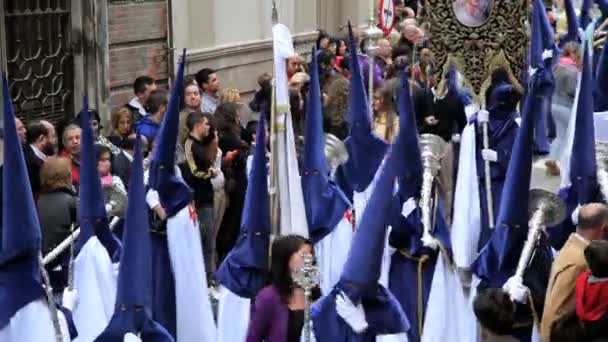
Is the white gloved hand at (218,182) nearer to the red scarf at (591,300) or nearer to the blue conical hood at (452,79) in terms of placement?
the blue conical hood at (452,79)

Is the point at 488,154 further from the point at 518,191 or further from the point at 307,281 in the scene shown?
the point at 307,281

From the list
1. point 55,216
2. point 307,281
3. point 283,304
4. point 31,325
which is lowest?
point 31,325

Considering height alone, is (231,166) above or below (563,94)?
below

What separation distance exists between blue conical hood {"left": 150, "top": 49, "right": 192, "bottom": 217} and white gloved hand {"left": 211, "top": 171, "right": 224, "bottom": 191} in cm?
105

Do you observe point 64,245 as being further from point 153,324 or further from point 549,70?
point 549,70

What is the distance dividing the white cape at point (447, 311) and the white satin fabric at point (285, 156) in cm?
92

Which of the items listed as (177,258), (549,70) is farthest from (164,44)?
(177,258)

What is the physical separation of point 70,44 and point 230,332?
5.82 m

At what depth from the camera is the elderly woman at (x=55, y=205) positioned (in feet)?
26.9

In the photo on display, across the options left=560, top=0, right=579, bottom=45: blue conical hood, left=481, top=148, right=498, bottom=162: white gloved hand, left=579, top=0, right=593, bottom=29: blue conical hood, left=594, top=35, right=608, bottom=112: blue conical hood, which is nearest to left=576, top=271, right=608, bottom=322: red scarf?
left=481, top=148, right=498, bottom=162: white gloved hand

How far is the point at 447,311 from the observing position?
326 inches

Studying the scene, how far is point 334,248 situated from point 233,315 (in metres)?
1.27

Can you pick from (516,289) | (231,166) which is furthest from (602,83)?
(516,289)

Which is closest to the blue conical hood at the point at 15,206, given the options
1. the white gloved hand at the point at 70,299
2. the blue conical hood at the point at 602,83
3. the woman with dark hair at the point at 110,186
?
the white gloved hand at the point at 70,299
